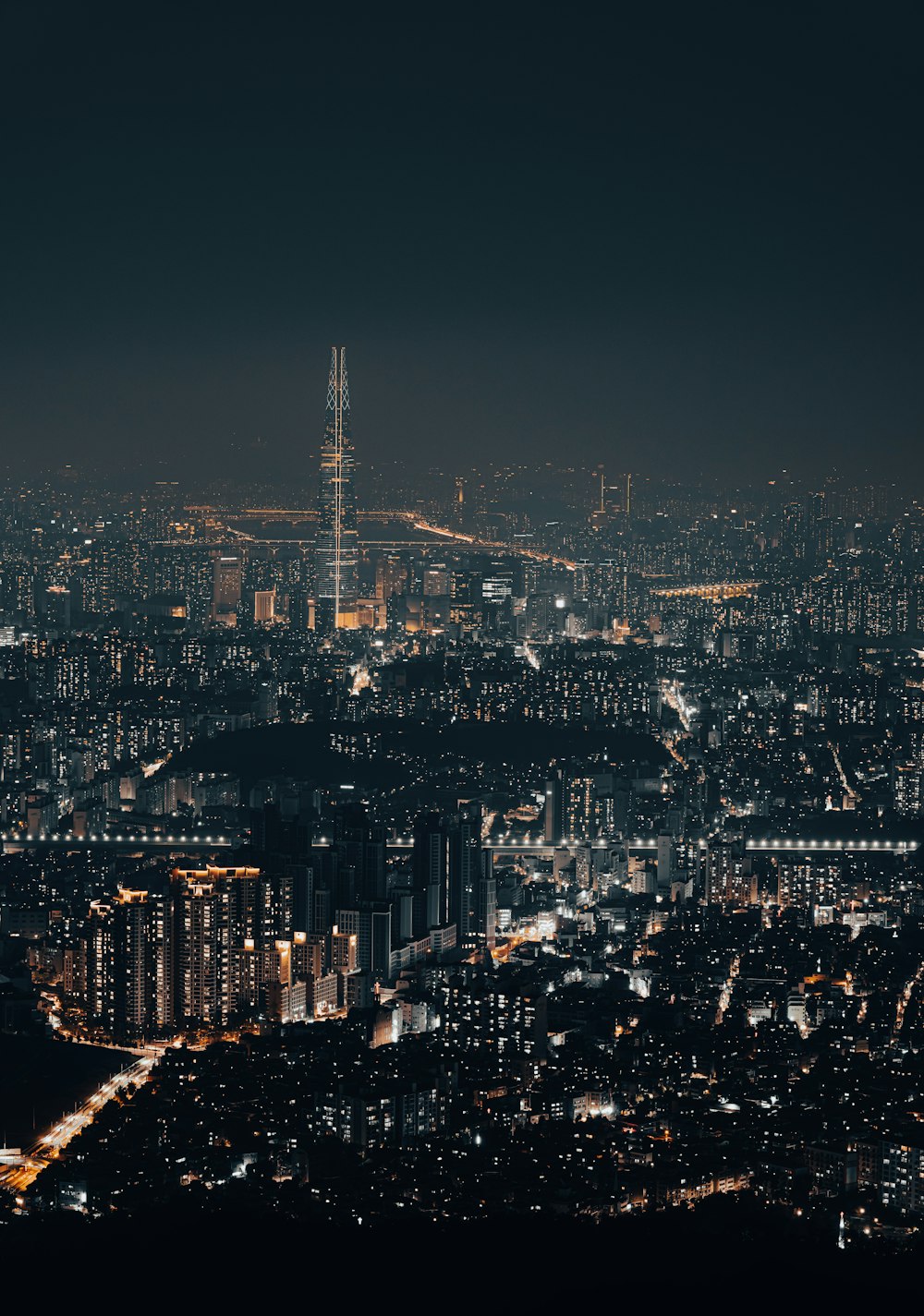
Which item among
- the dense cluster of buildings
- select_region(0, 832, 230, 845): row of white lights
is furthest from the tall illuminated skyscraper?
select_region(0, 832, 230, 845): row of white lights

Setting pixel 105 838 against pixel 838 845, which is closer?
pixel 838 845

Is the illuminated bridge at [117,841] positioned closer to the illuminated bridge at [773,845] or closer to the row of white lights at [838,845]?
the illuminated bridge at [773,845]

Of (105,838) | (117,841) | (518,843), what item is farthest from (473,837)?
(105,838)

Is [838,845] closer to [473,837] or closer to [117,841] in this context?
[473,837]

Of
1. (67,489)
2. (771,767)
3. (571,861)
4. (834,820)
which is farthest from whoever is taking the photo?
(67,489)

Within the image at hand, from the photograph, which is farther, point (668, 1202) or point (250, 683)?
point (250, 683)

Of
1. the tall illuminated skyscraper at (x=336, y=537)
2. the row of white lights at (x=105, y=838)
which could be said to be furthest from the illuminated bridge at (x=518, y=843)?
the tall illuminated skyscraper at (x=336, y=537)

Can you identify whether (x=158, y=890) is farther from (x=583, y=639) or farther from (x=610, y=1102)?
(x=583, y=639)

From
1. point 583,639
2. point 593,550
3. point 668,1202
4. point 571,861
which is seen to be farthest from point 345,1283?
point 593,550
